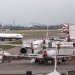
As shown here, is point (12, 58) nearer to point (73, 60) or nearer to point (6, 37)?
point (73, 60)

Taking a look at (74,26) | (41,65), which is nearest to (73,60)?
(41,65)

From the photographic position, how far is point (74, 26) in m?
96.9

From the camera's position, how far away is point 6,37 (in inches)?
5448

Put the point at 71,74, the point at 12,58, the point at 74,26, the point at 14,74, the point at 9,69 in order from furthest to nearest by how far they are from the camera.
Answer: the point at 74,26
the point at 12,58
the point at 9,69
the point at 14,74
the point at 71,74

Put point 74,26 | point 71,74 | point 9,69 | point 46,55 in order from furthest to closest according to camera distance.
Result: point 74,26 → point 46,55 → point 9,69 → point 71,74

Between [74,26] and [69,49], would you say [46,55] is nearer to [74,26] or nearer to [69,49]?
[69,49]

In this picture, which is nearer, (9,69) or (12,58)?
(9,69)

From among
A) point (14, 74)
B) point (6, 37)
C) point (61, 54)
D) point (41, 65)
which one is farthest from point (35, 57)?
point (6, 37)

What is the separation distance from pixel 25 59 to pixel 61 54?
26.3ft

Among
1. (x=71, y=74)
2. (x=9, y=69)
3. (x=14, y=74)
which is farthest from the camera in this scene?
(x=9, y=69)

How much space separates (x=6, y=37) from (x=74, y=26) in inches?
1895

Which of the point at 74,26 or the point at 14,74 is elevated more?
the point at 74,26

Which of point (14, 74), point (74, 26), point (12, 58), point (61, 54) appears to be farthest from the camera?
point (74, 26)

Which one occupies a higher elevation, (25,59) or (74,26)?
(74,26)
